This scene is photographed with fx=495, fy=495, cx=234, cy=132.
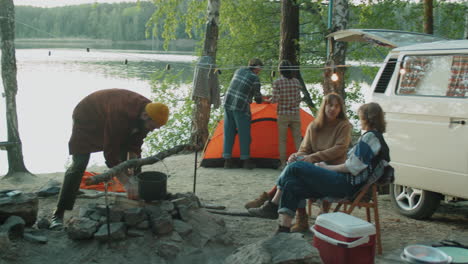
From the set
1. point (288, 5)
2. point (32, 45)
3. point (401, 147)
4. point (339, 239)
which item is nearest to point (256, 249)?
point (339, 239)

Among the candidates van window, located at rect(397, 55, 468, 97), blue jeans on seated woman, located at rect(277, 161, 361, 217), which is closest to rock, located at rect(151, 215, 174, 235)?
blue jeans on seated woman, located at rect(277, 161, 361, 217)

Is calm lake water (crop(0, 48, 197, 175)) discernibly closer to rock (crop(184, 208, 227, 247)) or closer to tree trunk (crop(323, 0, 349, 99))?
tree trunk (crop(323, 0, 349, 99))

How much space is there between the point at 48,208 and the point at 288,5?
8397 millimetres

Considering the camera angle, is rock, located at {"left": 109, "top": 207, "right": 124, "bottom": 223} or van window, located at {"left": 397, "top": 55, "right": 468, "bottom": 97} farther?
van window, located at {"left": 397, "top": 55, "right": 468, "bottom": 97}

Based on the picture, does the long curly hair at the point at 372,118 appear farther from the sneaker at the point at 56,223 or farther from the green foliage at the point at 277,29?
the green foliage at the point at 277,29

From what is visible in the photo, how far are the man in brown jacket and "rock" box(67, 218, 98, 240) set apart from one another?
39 cm

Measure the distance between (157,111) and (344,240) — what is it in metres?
2.03

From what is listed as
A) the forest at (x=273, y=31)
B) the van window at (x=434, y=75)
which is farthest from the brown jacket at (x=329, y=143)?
the forest at (x=273, y=31)

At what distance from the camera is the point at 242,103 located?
8.46m

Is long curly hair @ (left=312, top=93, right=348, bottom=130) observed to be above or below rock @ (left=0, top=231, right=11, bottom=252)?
above

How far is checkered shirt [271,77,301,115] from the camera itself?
8406 mm

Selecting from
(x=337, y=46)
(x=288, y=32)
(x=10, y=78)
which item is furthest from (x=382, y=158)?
(x=288, y=32)

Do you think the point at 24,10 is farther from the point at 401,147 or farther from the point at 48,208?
the point at 401,147

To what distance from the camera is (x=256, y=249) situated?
12.5 feet
